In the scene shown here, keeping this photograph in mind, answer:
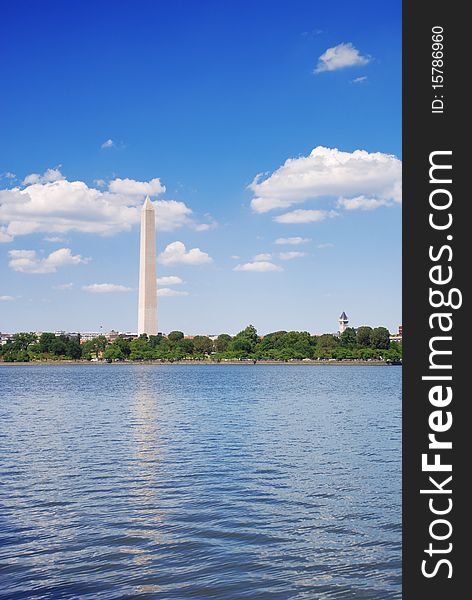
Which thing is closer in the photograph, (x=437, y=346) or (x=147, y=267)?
(x=437, y=346)

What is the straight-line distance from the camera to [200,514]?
18406 millimetres

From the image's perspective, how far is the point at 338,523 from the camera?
57.5ft

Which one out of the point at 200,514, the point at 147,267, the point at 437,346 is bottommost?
the point at 200,514

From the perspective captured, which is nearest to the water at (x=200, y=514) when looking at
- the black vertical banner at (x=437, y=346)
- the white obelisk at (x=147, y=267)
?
the black vertical banner at (x=437, y=346)

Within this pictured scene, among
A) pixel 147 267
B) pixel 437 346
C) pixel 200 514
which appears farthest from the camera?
pixel 147 267

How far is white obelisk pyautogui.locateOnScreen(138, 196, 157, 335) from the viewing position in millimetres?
140337

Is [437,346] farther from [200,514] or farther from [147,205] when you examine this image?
[147,205]

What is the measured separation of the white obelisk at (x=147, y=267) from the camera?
460 feet

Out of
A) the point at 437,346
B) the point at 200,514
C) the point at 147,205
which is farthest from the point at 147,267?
the point at 437,346

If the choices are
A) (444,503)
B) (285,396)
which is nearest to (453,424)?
(444,503)

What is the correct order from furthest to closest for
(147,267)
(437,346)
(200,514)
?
(147,267)
(200,514)
(437,346)

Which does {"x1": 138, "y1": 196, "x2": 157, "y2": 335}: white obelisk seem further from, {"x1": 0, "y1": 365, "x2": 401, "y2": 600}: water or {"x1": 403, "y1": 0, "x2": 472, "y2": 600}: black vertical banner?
{"x1": 403, "y1": 0, "x2": 472, "y2": 600}: black vertical banner

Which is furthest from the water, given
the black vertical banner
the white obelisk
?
the white obelisk

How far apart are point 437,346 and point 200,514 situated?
43.9 ft
